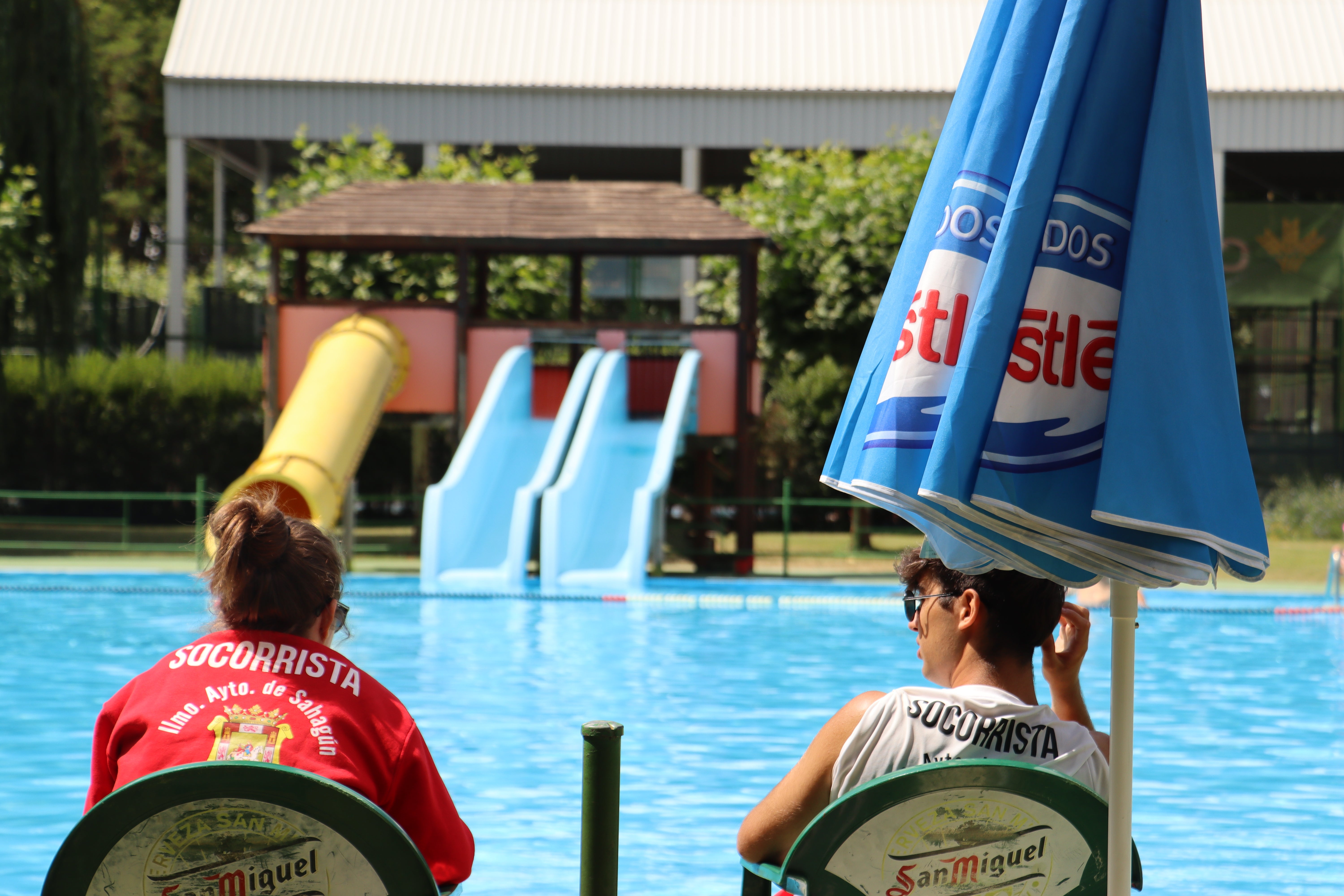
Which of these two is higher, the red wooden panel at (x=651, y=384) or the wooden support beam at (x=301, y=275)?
the wooden support beam at (x=301, y=275)

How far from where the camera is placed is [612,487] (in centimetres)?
1781

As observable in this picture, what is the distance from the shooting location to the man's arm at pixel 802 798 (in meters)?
2.79

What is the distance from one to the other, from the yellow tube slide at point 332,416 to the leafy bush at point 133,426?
24.6 ft

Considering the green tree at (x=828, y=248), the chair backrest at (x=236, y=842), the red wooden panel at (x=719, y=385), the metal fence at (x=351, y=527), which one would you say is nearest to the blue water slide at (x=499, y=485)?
the red wooden panel at (x=719, y=385)

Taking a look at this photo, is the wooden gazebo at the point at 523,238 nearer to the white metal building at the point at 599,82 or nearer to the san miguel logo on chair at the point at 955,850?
the white metal building at the point at 599,82

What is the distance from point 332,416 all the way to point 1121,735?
1547 centimetres

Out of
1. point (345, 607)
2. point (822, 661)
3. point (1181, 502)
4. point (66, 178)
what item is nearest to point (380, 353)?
point (66, 178)

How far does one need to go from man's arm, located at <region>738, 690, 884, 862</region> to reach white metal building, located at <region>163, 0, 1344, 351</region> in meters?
26.4

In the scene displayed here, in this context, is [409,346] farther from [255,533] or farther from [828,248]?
[255,533]

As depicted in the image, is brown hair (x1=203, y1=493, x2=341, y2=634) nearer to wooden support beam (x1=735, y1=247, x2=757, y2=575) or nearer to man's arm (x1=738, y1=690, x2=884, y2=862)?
man's arm (x1=738, y1=690, x2=884, y2=862)

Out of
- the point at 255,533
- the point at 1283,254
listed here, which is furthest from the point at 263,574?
the point at 1283,254

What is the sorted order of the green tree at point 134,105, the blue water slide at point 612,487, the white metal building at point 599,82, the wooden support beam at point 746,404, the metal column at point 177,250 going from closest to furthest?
the blue water slide at point 612,487
the wooden support beam at point 746,404
the metal column at point 177,250
the white metal building at point 599,82
the green tree at point 134,105

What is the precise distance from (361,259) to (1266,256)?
16.7 meters

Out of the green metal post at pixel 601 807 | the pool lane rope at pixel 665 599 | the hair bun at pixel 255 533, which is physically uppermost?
the hair bun at pixel 255 533
